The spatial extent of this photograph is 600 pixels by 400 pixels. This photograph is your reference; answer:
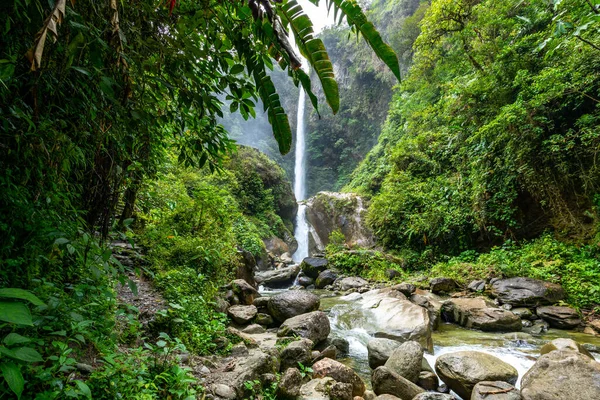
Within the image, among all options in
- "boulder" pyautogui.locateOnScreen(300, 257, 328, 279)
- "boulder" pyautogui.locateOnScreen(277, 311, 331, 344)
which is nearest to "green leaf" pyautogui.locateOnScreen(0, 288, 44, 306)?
"boulder" pyautogui.locateOnScreen(277, 311, 331, 344)

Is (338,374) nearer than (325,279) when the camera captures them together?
Yes

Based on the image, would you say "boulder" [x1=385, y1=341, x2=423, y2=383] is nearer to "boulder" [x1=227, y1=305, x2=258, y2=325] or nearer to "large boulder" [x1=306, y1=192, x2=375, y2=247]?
"boulder" [x1=227, y1=305, x2=258, y2=325]

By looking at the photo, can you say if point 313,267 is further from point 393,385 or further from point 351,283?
point 393,385

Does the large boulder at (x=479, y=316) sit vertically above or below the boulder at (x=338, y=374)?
below

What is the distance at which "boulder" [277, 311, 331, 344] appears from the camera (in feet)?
15.6

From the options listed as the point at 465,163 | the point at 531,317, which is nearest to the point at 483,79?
the point at 465,163

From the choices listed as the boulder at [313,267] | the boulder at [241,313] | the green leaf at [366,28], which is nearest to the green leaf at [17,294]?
the green leaf at [366,28]

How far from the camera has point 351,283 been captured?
10227 mm

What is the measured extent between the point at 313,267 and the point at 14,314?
1144 cm

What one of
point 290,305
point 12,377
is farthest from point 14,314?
point 290,305

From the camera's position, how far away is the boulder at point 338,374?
3.47 metres

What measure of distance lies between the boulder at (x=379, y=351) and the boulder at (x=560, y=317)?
12.4 feet

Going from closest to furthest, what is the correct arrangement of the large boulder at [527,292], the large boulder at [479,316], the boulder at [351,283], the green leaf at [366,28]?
the green leaf at [366,28] < the large boulder at [479,316] < the large boulder at [527,292] < the boulder at [351,283]

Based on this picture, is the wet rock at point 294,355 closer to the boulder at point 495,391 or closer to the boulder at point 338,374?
the boulder at point 338,374
